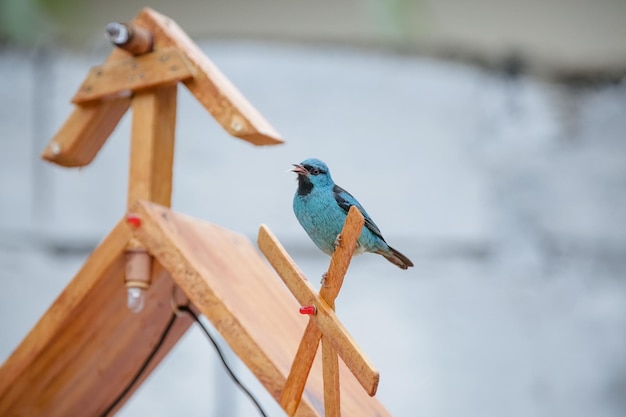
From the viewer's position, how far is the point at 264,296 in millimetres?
1307

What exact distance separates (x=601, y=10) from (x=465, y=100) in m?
0.39

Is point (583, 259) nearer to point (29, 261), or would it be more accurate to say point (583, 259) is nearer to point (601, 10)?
point (601, 10)

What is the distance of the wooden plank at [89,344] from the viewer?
1233 millimetres

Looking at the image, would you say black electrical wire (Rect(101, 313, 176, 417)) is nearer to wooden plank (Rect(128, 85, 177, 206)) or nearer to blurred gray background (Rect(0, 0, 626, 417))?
wooden plank (Rect(128, 85, 177, 206))

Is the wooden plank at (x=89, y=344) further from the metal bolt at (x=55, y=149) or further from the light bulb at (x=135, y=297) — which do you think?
the metal bolt at (x=55, y=149)

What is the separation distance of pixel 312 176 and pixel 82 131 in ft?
1.82

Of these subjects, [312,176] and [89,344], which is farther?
[89,344]

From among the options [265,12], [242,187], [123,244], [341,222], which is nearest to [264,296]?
[123,244]

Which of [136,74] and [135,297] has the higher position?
[136,74]

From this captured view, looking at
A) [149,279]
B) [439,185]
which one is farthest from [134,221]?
[439,185]

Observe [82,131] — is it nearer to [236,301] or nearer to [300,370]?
[236,301]

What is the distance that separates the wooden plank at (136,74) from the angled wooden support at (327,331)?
1.36 ft

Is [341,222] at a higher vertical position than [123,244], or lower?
higher

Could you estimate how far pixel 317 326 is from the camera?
3.06ft
